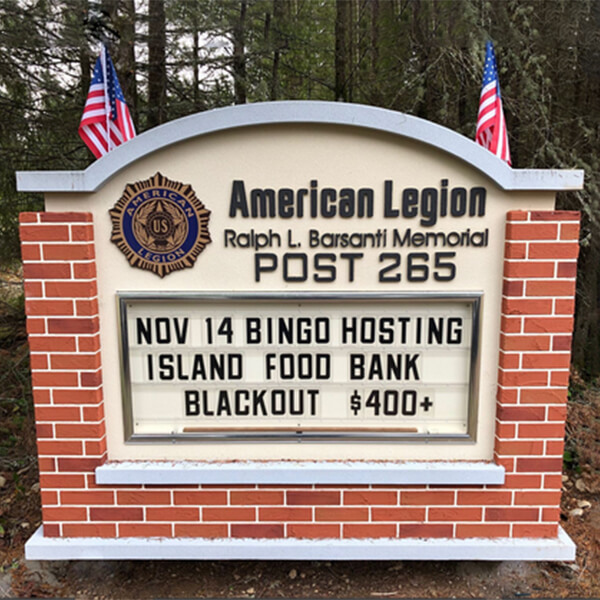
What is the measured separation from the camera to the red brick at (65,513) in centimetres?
279

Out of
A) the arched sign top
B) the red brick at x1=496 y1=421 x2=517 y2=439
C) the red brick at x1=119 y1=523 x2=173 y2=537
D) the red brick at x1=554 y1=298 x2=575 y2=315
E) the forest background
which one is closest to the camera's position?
the arched sign top

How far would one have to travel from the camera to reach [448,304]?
8.83 feet

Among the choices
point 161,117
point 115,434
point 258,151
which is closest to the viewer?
point 258,151

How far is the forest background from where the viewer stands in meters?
4.76

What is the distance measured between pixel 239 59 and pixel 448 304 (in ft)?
16.0

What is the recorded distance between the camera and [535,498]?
8.98ft

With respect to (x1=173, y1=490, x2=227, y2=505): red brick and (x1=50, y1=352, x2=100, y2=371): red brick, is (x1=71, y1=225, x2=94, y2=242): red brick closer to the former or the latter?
(x1=50, y1=352, x2=100, y2=371): red brick

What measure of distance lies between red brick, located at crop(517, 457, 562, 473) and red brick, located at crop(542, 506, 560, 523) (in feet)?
0.77

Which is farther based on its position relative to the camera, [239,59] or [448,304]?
[239,59]

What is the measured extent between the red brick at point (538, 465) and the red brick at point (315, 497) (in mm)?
1042

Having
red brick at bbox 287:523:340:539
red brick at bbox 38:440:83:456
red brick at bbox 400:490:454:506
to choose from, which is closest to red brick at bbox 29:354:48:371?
red brick at bbox 38:440:83:456

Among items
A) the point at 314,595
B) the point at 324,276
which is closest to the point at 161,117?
the point at 324,276

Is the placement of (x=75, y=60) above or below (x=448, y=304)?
above

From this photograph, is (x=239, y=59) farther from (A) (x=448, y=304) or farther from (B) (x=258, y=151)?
(A) (x=448, y=304)
